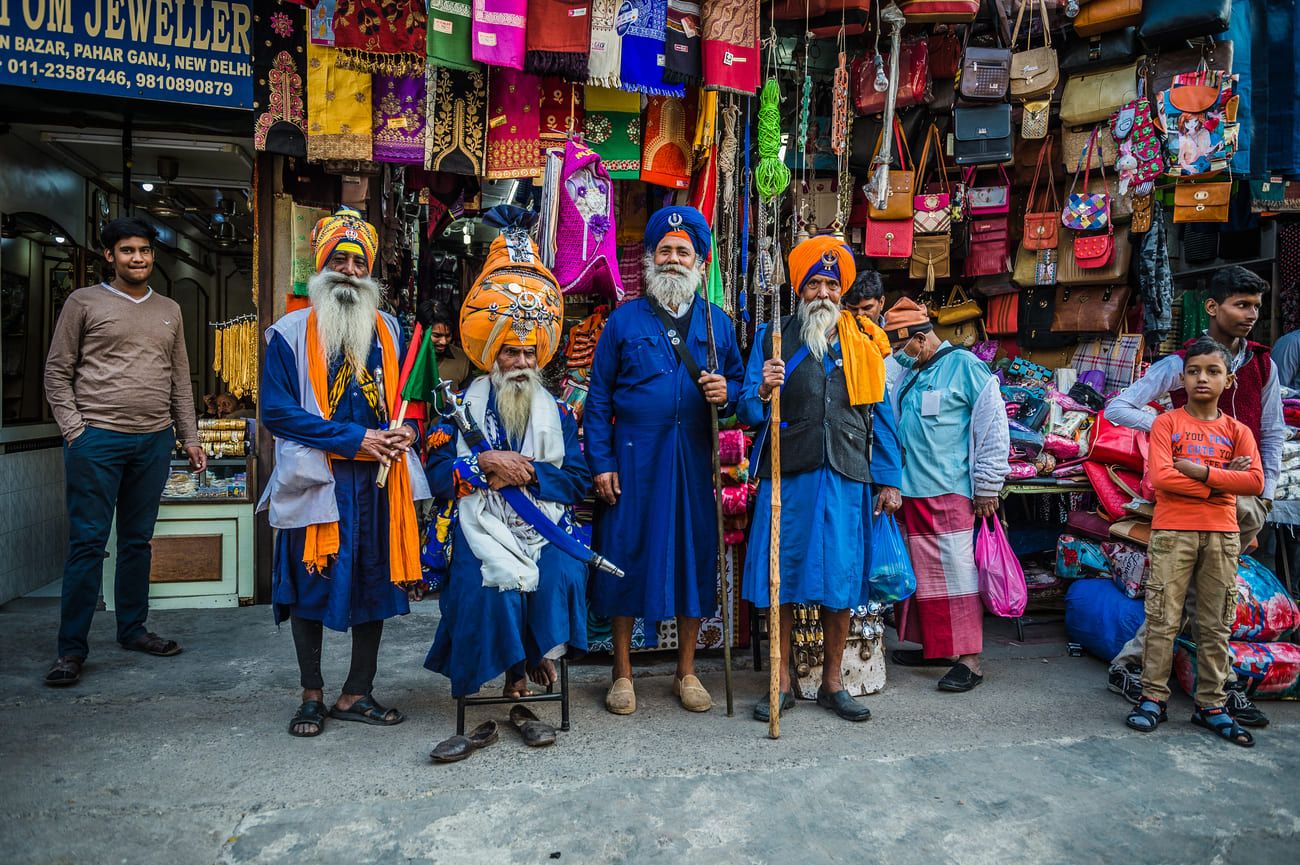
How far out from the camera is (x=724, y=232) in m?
5.36

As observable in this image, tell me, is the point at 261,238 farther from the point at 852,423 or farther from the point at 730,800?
the point at 730,800

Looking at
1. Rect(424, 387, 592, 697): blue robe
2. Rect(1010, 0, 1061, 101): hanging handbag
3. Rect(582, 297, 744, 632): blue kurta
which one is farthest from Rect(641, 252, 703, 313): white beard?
Rect(1010, 0, 1061, 101): hanging handbag

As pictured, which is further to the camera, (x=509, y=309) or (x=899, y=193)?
(x=899, y=193)

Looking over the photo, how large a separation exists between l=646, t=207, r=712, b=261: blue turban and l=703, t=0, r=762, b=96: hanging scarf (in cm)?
140

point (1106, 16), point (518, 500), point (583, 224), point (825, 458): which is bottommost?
point (518, 500)

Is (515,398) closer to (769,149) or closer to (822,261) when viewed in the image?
(822,261)

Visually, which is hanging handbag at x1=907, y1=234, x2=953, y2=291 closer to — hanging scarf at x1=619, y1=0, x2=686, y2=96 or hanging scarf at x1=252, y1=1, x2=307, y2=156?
hanging scarf at x1=619, y1=0, x2=686, y2=96

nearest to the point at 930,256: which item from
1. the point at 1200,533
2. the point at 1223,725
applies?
the point at 1200,533

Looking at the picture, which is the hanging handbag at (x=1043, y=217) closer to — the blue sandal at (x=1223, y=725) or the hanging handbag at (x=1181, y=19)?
the hanging handbag at (x=1181, y=19)

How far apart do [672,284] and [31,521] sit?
496cm

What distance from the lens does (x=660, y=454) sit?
3.85 metres

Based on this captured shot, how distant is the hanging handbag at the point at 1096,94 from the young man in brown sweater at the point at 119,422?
247 inches

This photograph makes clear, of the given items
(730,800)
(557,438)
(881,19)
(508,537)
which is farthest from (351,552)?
(881,19)

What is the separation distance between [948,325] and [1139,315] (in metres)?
1.45
